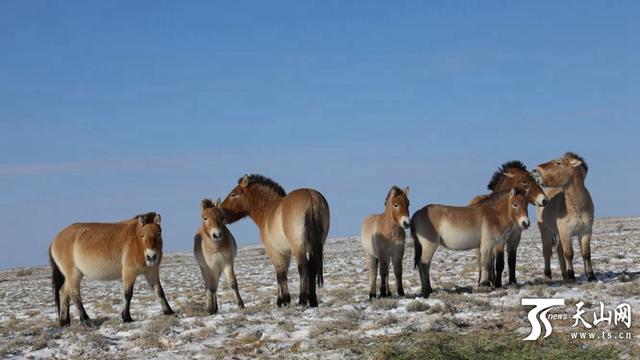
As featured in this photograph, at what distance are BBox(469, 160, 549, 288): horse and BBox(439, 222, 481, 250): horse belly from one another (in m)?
0.71

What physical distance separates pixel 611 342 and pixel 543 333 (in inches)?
32.2

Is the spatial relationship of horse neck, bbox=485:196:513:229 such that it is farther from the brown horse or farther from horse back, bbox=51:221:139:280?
horse back, bbox=51:221:139:280

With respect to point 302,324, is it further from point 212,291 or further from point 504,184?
point 504,184

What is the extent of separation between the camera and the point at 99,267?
40.2 feet

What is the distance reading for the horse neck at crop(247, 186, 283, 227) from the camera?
13.2m

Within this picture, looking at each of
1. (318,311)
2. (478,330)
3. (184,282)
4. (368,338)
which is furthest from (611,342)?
(184,282)

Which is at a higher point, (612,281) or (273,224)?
(273,224)

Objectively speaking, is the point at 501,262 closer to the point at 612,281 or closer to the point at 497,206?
the point at 497,206

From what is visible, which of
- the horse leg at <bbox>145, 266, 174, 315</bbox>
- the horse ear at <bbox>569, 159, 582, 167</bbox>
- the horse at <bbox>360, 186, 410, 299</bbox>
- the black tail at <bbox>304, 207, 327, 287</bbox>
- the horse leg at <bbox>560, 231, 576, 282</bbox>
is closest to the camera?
the black tail at <bbox>304, 207, 327, 287</bbox>

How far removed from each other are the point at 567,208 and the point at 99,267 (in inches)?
368

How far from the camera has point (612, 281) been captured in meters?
13.4

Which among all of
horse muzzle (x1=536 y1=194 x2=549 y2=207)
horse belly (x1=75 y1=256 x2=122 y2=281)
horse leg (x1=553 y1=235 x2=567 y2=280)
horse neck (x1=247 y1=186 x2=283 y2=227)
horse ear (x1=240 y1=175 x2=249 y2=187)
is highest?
horse ear (x1=240 y1=175 x2=249 y2=187)

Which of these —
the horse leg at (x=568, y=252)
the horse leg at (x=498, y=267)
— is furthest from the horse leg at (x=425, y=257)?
the horse leg at (x=568, y=252)

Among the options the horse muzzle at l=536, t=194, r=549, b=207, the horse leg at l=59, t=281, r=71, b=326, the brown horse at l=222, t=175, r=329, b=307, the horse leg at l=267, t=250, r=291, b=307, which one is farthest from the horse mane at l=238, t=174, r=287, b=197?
the horse muzzle at l=536, t=194, r=549, b=207
